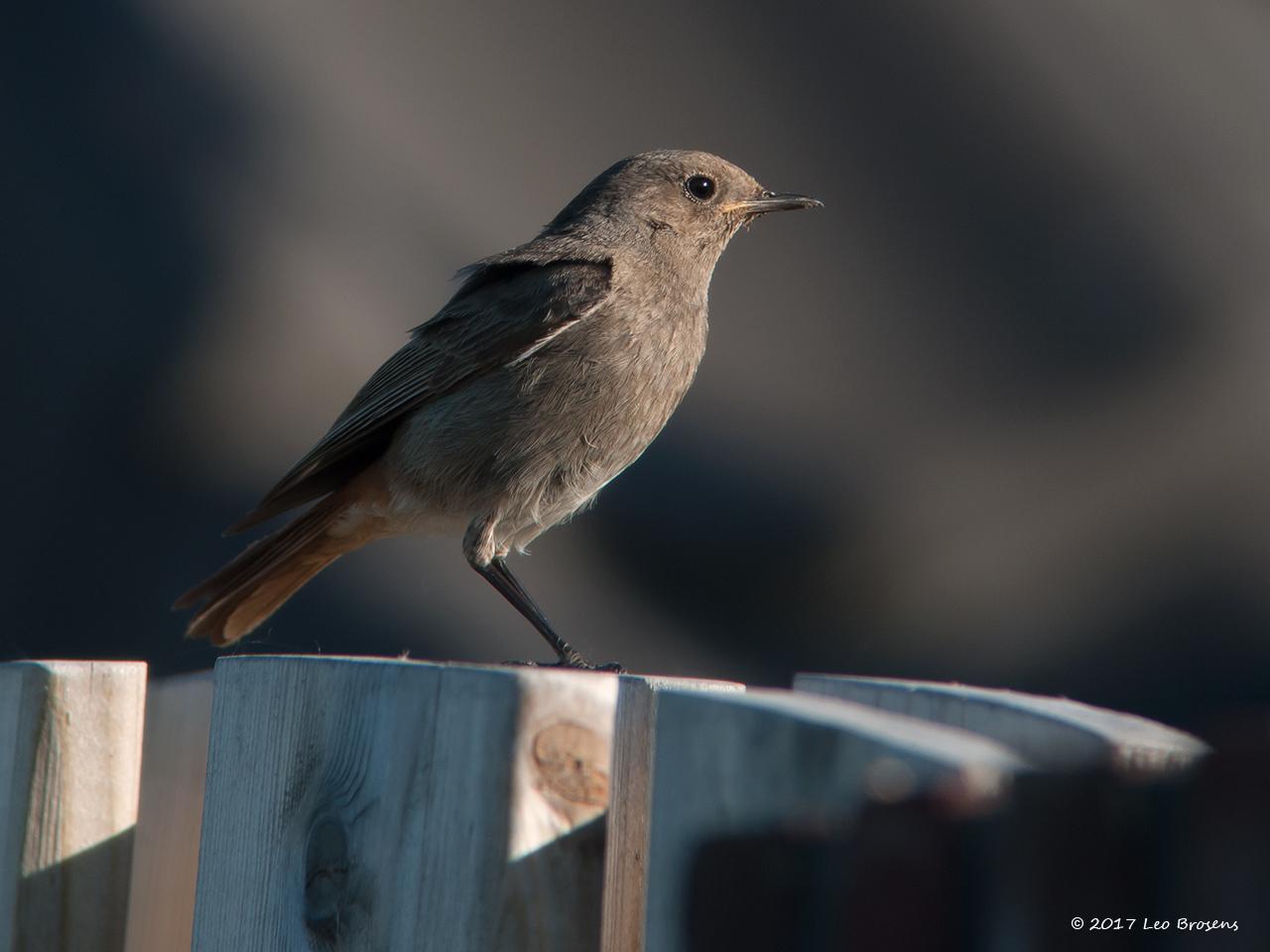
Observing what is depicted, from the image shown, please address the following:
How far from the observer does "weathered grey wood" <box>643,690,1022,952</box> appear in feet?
4.49

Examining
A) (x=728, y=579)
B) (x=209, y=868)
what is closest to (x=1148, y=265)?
(x=728, y=579)

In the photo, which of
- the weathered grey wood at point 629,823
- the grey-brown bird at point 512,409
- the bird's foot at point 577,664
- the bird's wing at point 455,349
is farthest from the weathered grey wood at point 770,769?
the bird's wing at point 455,349

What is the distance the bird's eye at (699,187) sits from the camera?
15.9ft

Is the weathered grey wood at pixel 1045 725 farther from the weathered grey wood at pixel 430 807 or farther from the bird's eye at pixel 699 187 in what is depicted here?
the bird's eye at pixel 699 187

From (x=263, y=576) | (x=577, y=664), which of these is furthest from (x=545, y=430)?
(x=263, y=576)

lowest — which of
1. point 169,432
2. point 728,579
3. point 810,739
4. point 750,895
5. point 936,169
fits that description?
point 750,895

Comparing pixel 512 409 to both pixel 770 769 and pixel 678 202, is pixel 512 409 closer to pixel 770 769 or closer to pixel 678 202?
pixel 678 202

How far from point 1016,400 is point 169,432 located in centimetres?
287

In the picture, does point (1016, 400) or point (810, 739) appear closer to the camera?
point (810, 739)

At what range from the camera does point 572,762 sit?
1880mm

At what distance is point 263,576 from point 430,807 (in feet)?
8.75

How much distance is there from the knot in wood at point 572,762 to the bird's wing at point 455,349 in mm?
2442

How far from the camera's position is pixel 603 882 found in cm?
188

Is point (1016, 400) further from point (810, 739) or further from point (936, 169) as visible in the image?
point (810, 739)
